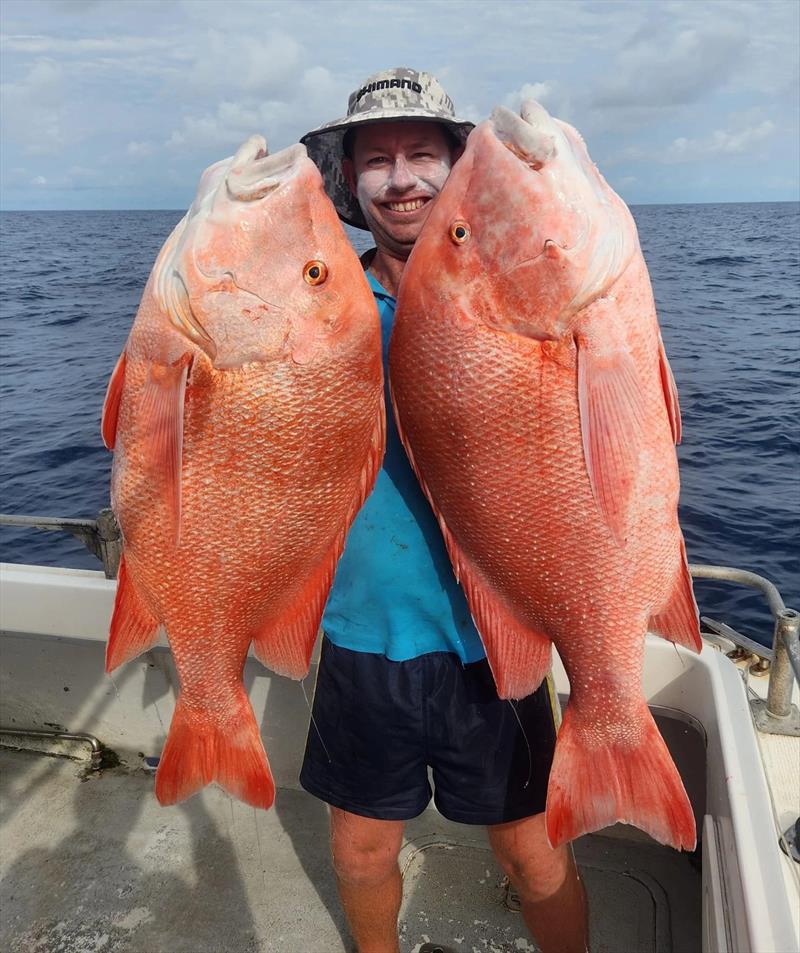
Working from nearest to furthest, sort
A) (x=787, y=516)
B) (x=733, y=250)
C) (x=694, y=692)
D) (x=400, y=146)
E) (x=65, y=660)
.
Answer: (x=400, y=146)
(x=694, y=692)
(x=65, y=660)
(x=787, y=516)
(x=733, y=250)

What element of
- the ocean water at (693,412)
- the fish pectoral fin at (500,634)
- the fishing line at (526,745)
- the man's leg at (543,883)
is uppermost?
the fish pectoral fin at (500,634)

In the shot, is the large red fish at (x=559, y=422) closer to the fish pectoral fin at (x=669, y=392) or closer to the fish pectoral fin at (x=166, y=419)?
the fish pectoral fin at (x=669, y=392)

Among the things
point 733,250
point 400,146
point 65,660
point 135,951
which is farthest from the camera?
point 733,250

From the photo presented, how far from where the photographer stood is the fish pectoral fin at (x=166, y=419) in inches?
60.4

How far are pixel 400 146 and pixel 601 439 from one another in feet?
3.27

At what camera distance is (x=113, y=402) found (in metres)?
1.66

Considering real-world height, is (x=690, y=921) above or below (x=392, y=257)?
below

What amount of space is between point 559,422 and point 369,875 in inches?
64.0

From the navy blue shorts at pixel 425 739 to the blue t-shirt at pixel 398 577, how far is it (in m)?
0.06

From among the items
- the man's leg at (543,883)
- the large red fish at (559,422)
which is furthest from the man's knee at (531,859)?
the large red fish at (559,422)

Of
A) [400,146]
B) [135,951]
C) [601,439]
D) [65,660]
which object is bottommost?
[135,951]

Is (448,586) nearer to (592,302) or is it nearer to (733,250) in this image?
(592,302)

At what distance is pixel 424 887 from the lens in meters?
2.99

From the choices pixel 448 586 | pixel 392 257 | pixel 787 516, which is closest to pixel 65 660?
pixel 448 586
